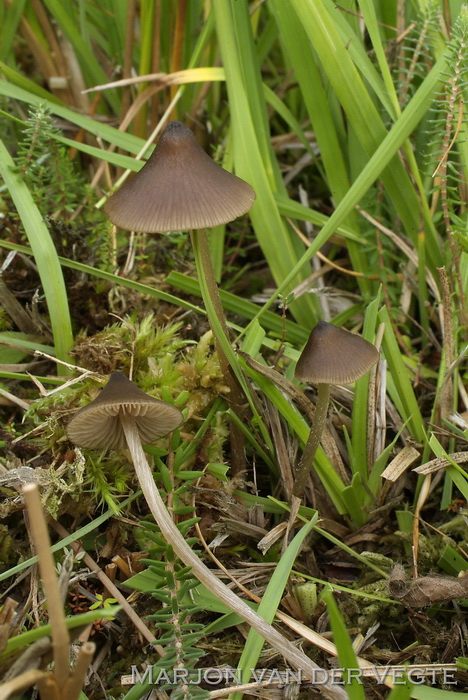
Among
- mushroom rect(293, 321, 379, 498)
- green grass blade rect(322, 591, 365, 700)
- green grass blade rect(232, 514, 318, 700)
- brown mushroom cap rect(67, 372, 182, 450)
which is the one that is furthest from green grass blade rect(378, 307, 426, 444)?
green grass blade rect(322, 591, 365, 700)

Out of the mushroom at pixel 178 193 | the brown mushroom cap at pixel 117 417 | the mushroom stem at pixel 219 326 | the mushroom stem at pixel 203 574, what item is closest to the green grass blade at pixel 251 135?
the mushroom stem at pixel 219 326

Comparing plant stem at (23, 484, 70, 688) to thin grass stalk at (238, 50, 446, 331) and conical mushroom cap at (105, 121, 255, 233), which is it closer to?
conical mushroom cap at (105, 121, 255, 233)

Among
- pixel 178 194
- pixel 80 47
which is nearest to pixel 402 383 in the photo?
pixel 178 194

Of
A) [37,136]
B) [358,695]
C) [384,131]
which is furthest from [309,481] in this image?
[37,136]

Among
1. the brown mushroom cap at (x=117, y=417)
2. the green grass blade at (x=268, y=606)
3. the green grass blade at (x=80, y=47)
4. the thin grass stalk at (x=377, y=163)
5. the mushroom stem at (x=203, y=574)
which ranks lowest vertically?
the green grass blade at (x=268, y=606)

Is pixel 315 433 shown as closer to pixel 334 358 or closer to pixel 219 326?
pixel 334 358

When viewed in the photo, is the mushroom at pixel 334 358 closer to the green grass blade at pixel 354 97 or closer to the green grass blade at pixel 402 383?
the green grass blade at pixel 402 383

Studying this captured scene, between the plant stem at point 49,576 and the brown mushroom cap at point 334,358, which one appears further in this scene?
the brown mushroom cap at point 334,358
